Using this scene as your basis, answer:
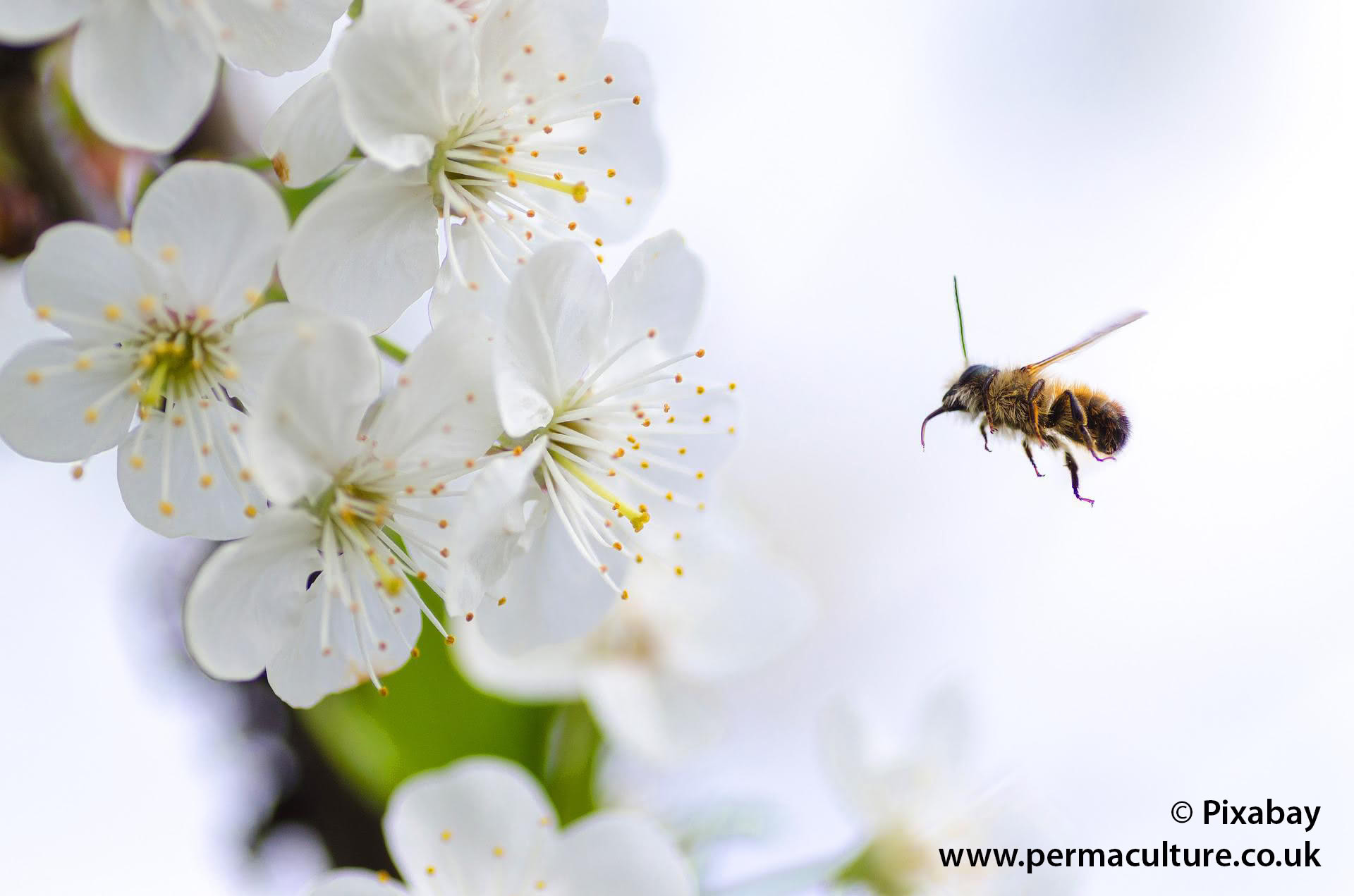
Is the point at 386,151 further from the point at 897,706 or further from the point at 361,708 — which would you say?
the point at 897,706

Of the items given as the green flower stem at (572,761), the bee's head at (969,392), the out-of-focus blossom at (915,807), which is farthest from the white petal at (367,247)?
the out-of-focus blossom at (915,807)

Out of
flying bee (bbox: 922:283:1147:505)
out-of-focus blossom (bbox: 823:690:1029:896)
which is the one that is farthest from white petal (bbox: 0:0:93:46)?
out-of-focus blossom (bbox: 823:690:1029:896)

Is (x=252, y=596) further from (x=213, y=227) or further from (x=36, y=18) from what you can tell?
(x=36, y=18)

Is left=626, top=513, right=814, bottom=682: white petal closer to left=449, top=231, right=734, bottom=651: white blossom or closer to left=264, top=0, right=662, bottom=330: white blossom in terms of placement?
left=449, top=231, right=734, bottom=651: white blossom

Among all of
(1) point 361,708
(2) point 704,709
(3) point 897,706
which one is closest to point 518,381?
(1) point 361,708

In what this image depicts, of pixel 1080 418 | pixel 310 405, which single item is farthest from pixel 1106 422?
pixel 310 405

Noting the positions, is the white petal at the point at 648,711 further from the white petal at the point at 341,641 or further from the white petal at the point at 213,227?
the white petal at the point at 213,227
